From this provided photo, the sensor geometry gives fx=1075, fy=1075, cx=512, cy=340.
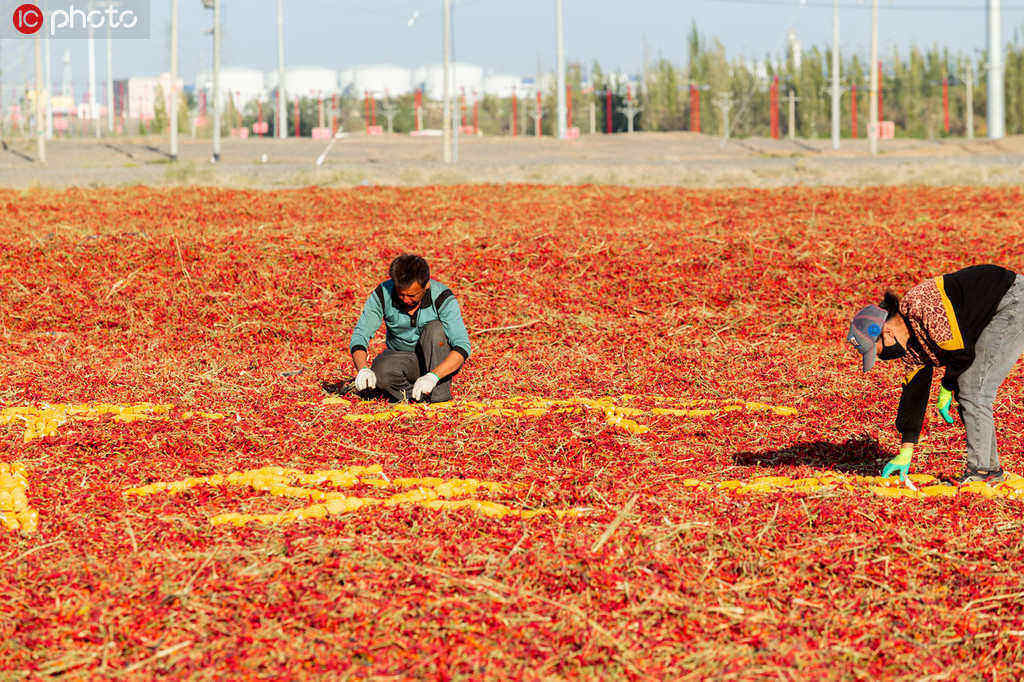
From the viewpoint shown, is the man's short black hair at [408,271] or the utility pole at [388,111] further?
the utility pole at [388,111]

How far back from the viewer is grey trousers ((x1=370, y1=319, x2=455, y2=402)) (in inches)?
321

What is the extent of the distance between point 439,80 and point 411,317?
92.3 metres

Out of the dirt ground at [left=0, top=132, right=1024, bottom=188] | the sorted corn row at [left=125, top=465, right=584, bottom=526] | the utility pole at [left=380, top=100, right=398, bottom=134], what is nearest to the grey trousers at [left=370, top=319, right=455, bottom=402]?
the sorted corn row at [left=125, top=465, right=584, bottom=526]

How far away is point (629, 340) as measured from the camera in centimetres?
1102

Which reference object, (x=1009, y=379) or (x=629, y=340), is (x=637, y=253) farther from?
(x=1009, y=379)

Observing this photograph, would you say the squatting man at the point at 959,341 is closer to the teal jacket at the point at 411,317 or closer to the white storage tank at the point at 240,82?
the teal jacket at the point at 411,317

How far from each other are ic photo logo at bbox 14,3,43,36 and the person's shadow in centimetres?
3492

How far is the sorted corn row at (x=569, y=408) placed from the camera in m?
7.52

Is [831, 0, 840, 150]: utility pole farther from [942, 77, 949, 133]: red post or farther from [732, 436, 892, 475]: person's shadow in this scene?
[732, 436, 892, 475]: person's shadow

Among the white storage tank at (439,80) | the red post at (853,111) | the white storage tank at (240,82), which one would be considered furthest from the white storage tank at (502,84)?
the red post at (853,111)

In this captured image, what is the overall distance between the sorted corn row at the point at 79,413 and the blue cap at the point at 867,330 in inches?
168

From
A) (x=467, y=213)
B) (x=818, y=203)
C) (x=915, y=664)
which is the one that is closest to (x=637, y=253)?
(x=467, y=213)

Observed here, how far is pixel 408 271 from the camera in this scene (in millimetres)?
7551

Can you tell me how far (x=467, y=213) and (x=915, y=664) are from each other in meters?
15.0
